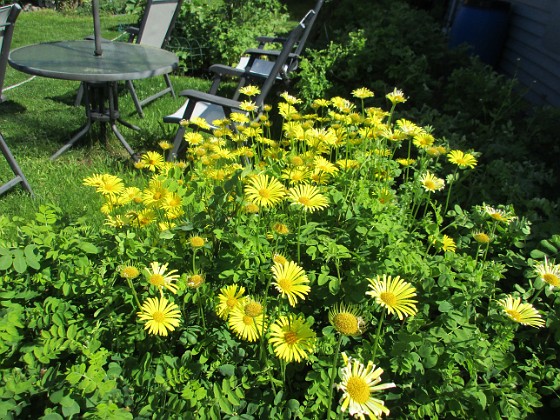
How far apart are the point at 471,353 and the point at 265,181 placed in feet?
2.63

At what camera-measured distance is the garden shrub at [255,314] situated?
122 centimetres

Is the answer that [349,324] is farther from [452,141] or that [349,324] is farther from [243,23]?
[243,23]

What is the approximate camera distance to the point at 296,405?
119cm

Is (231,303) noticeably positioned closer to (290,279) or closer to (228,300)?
(228,300)

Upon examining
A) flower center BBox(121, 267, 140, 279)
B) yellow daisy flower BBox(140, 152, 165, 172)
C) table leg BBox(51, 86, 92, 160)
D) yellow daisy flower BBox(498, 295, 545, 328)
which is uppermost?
flower center BBox(121, 267, 140, 279)

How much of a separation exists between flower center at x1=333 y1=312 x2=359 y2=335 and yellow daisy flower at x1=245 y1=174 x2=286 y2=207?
19.9 inches

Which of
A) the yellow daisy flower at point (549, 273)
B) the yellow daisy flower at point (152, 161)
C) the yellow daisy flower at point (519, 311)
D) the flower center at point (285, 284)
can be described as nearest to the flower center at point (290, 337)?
the flower center at point (285, 284)

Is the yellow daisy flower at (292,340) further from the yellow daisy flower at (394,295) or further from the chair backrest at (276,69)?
the chair backrest at (276,69)

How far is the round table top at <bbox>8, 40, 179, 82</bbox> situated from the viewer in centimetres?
320

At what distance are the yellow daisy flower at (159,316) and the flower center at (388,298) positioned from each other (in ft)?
1.76

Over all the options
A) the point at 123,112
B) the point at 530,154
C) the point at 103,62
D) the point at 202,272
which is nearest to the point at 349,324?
the point at 202,272

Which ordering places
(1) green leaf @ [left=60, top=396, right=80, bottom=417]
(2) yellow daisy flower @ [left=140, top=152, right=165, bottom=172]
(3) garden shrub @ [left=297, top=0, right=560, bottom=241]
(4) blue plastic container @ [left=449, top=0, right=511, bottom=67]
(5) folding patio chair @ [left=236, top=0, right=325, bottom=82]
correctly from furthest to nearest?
1. (4) blue plastic container @ [left=449, top=0, right=511, bottom=67]
2. (5) folding patio chair @ [left=236, top=0, right=325, bottom=82]
3. (3) garden shrub @ [left=297, top=0, right=560, bottom=241]
4. (2) yellow daisy flower @ [left=140, top=152, right=165, bottom=172]
5. (1) green leaf @ [left=60, top=396, right=80, bottom=417]

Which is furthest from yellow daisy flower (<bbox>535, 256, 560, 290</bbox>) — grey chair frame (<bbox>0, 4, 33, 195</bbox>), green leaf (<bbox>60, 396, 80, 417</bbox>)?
grey chair frame (<bbox>0, 4, 33, 195</bbox>)

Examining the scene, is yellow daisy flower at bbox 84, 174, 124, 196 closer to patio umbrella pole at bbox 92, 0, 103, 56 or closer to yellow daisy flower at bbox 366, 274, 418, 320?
yellow daisy flower at bbox 366, 274, 418, 320
